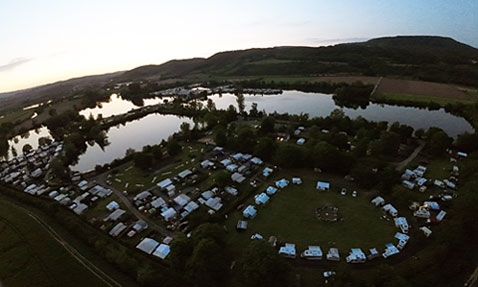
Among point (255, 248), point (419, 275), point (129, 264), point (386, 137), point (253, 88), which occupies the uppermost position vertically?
point (253, 88)

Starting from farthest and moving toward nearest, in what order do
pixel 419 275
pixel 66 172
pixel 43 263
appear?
pixel 66 172 → pixel 43 263 → pixel 419 275

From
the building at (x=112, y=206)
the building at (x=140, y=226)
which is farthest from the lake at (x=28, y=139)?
the building at (x=140, y=226)

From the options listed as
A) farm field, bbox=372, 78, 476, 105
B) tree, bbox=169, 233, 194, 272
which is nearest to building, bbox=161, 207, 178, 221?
tree, bbox=169, 233, 194, 272

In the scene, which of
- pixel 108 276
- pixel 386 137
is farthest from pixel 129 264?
pixel 386 137

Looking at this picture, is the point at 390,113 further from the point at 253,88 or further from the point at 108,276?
the point at 108,276

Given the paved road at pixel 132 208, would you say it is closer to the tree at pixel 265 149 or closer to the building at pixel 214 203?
the building at pixel 214 203

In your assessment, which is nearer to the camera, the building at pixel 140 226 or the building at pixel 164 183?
the building at pixel 140 226

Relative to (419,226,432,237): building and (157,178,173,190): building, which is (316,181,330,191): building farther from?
(157,178,173,190): building
